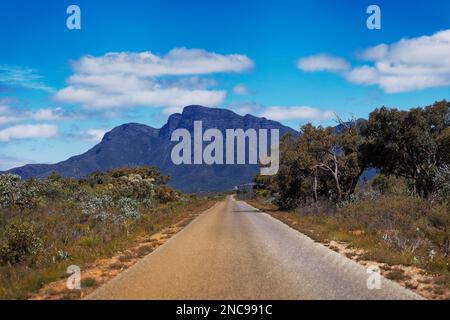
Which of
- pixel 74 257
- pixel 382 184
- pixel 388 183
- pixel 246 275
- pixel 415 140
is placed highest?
pixel 415 140

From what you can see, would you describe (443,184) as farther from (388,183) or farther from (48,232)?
(388,183)

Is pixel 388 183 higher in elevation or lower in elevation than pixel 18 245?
higher

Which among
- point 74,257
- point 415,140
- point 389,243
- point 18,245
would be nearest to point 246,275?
point 74,257

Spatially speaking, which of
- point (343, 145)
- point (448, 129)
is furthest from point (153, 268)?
point (343, 145)

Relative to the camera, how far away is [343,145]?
42531mm

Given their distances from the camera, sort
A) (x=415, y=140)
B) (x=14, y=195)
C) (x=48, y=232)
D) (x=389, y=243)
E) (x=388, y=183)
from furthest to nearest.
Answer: (x=388, y=183)
(x=415, y=140)
(x=14, y=195)
(x=48, y=232)
(x=389, y=243)

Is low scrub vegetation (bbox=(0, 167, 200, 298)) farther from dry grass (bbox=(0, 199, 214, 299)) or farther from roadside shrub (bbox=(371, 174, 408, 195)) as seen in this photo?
roadside shrub (bbox=(371, 174, 408, 195))

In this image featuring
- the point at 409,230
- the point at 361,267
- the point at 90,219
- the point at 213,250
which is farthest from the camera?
the point at 90,219

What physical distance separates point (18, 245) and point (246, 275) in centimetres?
704

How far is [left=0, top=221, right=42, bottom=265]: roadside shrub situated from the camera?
1463 cm

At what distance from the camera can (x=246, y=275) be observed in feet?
37.9

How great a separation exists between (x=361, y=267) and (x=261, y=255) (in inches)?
127

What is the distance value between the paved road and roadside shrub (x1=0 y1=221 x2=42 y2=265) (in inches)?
131
